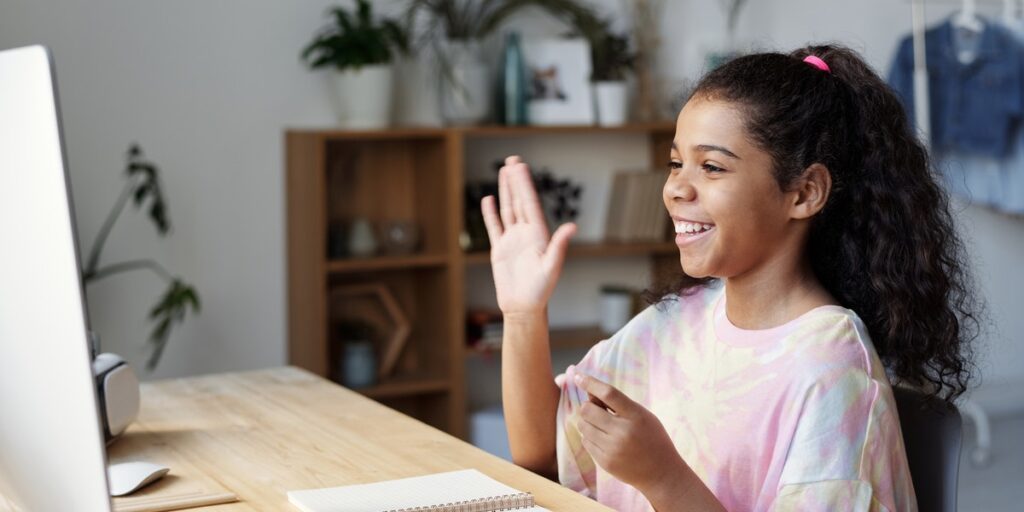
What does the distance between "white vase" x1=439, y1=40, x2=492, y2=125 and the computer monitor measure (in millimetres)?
2984

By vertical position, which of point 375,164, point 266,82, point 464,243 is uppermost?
point 266,82

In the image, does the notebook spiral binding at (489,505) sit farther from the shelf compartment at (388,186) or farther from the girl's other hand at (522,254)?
the shelf compartment at (388,186)

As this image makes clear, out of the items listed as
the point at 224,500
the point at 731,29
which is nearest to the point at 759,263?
the point at 224,500

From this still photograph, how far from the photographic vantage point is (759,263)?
4.89 ft

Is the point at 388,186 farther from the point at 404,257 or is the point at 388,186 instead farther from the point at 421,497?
the point at 421,497

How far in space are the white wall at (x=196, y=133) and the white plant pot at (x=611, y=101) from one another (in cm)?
71

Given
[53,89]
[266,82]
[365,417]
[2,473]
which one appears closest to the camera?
[53,89]

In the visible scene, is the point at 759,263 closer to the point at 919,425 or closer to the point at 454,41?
the point at 919,425

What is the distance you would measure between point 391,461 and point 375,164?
8.32 feet

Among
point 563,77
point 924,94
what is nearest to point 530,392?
point 563,77

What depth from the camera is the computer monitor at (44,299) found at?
2.57ft

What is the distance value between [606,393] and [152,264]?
2.66 meters

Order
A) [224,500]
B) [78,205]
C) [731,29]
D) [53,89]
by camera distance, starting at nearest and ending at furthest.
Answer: [53,89], [224,500], [78,205], [731,29]

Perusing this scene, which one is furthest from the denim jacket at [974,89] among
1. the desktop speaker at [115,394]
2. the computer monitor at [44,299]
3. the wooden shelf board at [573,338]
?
the computer monitor at [44,299]
